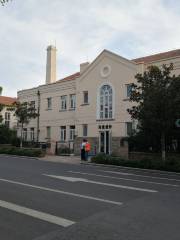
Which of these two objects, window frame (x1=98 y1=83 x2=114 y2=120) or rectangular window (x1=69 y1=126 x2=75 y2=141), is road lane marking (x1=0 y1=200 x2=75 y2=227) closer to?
window frame (x1=98 y1=83 x2=114 y2=120)

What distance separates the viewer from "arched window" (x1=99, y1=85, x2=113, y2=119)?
30.5m

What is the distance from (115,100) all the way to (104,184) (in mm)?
18971

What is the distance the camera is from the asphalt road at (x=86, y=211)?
5727 millimetres

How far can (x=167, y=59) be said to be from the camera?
26.8 m

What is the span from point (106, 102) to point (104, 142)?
12.6 feet

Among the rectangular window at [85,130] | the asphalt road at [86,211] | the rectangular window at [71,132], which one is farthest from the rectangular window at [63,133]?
the asphalt road at [86,211]

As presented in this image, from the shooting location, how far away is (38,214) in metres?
6.85

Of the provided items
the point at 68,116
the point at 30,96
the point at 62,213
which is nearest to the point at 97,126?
the point at 68,116

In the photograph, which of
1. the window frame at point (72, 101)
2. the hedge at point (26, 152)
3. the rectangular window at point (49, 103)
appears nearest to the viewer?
the hedge at point (26, 152)

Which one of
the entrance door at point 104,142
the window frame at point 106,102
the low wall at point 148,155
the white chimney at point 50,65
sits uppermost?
the white chimney at point 50,65

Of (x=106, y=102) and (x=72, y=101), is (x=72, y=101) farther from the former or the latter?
(x=106, y=102)

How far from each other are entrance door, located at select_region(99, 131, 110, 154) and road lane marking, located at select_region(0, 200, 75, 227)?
2229 centimetres

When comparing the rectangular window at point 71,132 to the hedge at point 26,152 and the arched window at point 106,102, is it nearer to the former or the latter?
the arched window at point 106,102

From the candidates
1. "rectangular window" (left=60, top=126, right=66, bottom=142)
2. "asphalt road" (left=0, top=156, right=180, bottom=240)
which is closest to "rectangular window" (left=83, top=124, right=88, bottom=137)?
"rectangular window" (left=60, top=126, right=66, bottom=142)
